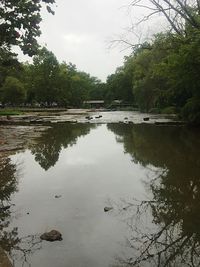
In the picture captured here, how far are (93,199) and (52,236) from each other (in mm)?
3350

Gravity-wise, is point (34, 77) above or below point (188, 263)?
above

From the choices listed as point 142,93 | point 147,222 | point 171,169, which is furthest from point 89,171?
point 142,93

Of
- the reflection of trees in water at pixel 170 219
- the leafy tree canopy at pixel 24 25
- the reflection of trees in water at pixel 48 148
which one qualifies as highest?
the leafy tree canopy at pixel 24 25

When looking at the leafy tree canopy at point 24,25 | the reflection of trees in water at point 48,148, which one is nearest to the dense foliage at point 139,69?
the leafy tree canopy at point 24,25

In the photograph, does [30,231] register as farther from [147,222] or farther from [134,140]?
[134,140]

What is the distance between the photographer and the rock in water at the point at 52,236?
8.20 meters

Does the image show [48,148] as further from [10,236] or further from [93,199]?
[10,236]

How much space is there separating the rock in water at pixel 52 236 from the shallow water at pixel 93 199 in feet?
0.42

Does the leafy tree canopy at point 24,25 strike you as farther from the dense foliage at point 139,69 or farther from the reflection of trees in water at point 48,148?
the reflection of trees in water at point 48,148

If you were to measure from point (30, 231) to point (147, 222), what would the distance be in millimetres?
2655

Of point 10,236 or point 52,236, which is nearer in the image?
point 52,236

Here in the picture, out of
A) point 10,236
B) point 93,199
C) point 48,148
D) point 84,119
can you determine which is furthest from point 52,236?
point 84,119

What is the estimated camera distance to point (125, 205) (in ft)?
35.3

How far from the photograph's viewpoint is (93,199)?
37.7ft
